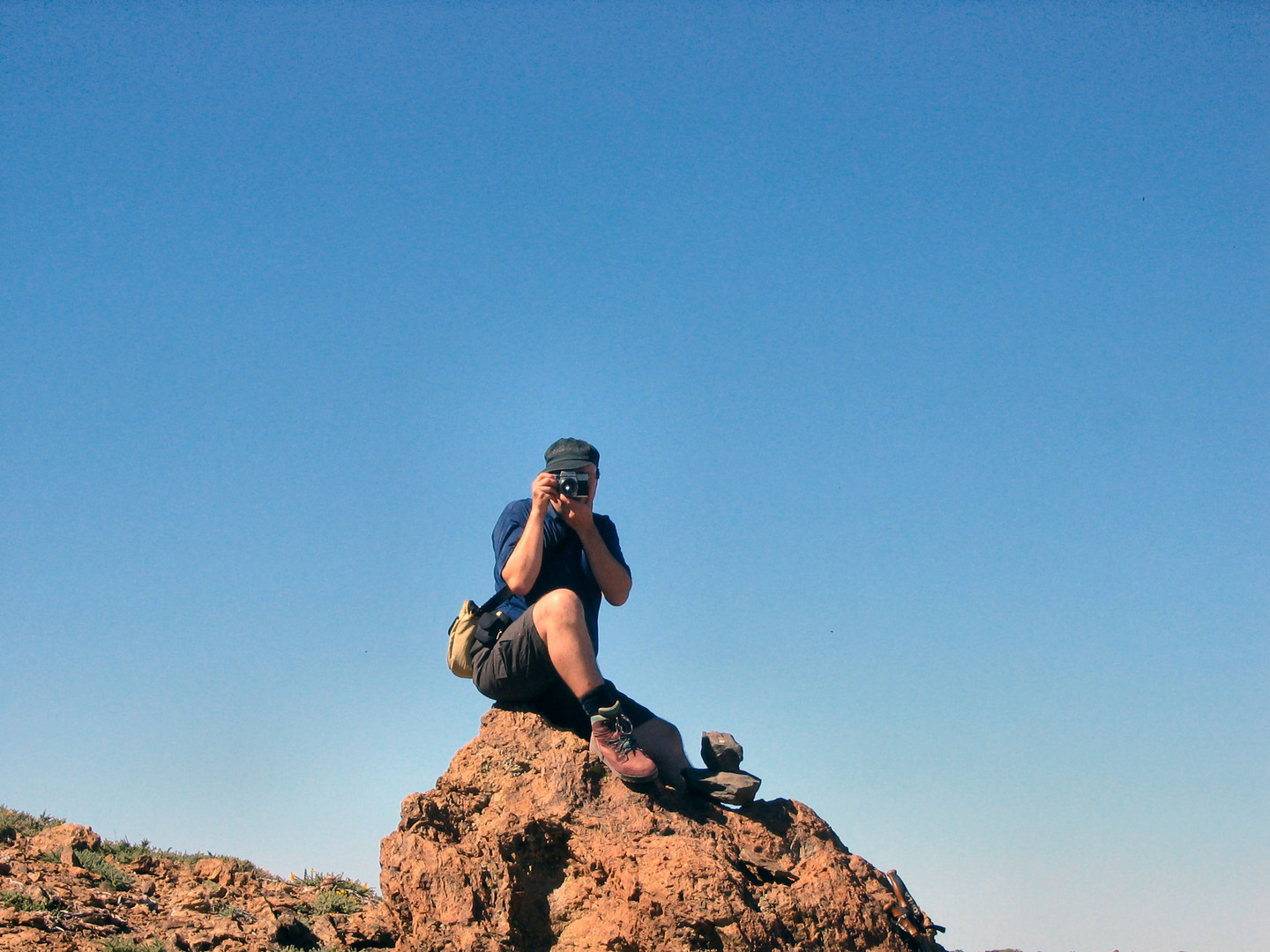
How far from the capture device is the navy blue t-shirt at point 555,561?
18.9ft

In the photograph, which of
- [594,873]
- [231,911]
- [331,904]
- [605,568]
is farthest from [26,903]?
[605,568]

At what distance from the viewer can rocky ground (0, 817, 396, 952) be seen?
5.74 metres

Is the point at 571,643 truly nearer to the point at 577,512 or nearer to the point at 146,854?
the point at 577,512

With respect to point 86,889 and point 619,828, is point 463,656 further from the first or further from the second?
point 86,889

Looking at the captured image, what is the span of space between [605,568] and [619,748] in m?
0.99

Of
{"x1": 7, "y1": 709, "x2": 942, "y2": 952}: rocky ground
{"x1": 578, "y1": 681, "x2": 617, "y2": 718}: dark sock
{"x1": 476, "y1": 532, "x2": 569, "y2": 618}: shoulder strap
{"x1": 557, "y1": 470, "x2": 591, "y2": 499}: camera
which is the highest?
{"x1": 557, "y1": 470, "x2": 591, "y2": 499}: camera

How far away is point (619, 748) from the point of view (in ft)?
17.5

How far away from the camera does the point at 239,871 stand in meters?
7.38

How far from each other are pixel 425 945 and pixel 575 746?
1.17 m

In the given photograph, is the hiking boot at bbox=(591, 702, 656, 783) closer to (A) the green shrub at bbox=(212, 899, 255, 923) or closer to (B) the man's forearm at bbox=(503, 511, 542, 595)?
(B) the man's forearm at bbox=(503, 511, 542, 595)

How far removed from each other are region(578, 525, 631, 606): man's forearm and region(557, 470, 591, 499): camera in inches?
8.3

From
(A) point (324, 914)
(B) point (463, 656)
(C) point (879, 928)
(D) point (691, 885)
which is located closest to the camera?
(D) point (691, 885)

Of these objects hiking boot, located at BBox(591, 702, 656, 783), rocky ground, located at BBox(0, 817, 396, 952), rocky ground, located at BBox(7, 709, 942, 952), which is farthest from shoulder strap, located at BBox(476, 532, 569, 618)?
rocky ground, located at BBox(0, 817, 396, 952)

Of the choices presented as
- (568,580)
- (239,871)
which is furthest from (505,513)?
(239,871)
